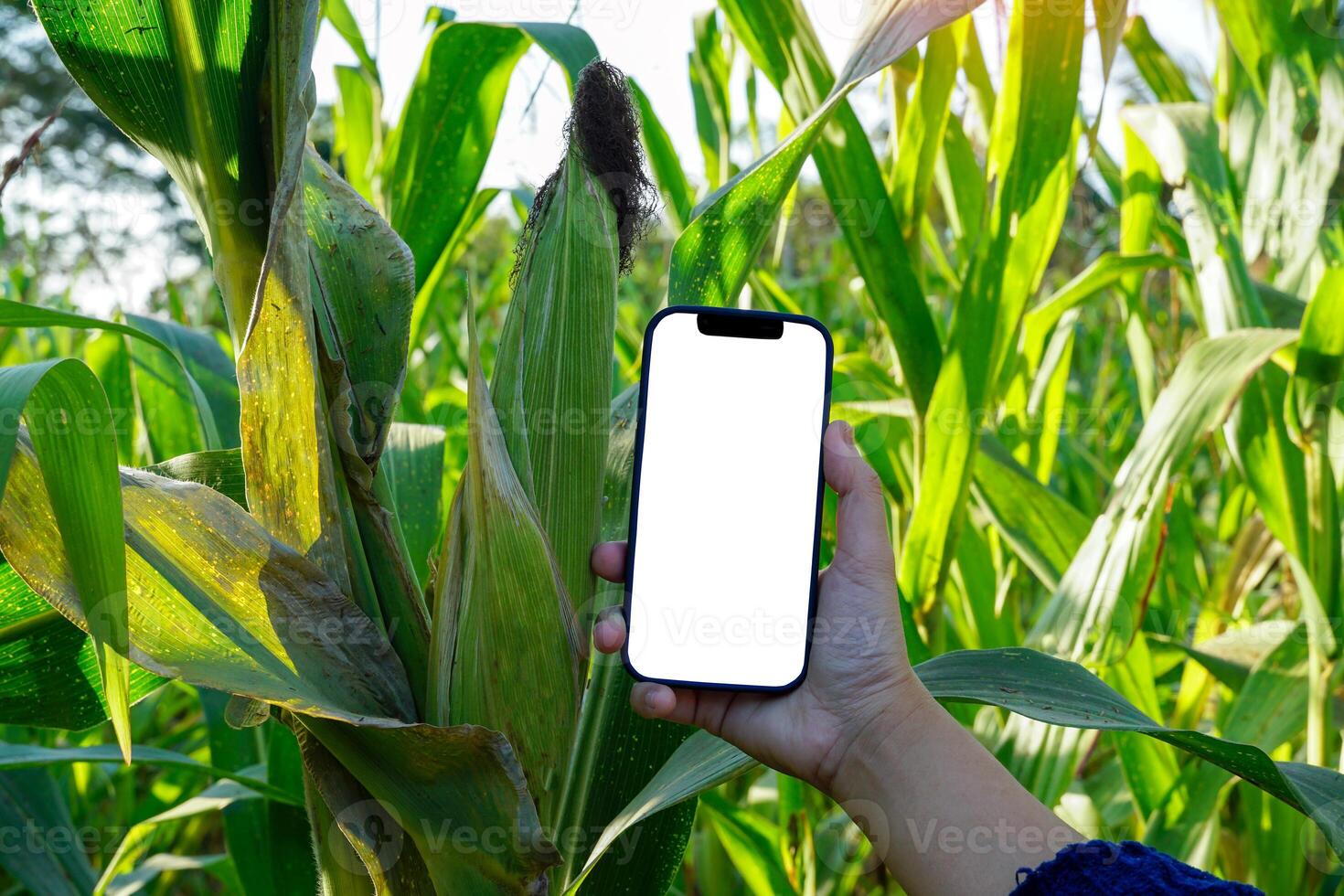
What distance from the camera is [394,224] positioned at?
71cm

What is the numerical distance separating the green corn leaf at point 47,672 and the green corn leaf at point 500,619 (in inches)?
10.1

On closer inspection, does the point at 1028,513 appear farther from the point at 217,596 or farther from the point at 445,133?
the point at 217,596

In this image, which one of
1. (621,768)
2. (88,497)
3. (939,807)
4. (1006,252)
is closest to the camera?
(88,497)

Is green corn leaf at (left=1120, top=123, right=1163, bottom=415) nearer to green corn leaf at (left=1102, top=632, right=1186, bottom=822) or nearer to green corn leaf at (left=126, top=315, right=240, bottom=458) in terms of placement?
green corn leaf at (left=1102, top=632, right=1186, bottom=822)

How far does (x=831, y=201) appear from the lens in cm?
73

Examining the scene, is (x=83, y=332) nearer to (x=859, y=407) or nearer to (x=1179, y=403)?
(x=859, y=407)

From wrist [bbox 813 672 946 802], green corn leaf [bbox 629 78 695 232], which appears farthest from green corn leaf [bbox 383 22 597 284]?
wrist [bbox 813 672 946 802]

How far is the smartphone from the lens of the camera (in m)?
0.57

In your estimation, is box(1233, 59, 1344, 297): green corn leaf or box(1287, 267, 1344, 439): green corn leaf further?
box(1233, 59, 1344, 297): green corn leaf

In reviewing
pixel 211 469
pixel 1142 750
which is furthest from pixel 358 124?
pixel 1142 750

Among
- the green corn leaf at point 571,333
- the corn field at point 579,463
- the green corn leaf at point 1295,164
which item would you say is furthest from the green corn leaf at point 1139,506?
the green corn leaf at point 571,333

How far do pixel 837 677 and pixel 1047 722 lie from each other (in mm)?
125

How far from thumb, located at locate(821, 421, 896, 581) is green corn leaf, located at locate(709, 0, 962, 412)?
0.38 feet

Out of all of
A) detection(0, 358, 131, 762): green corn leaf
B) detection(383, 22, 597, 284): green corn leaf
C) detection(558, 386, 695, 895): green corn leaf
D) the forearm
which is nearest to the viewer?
detection(0, 358, 131, 762): green corn leaf
